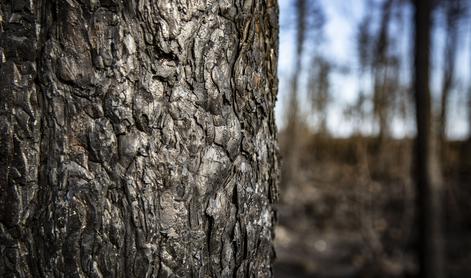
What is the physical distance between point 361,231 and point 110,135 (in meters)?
6.98

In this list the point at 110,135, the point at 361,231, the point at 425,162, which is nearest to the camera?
the point at 110,135

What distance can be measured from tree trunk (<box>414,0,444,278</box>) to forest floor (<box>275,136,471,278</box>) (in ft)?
3.48

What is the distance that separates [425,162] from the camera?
15.6 ft

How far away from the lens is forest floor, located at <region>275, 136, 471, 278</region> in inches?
251

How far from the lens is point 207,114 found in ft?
2.68

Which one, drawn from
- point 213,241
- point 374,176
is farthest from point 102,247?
point 374,176

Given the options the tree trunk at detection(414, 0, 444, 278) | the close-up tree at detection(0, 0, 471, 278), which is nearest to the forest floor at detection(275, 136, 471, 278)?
the tree trunk at detection(414, 0, 444, 278)

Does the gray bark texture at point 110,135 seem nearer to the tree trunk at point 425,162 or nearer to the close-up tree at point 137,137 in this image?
the close-up tree at point 137,137

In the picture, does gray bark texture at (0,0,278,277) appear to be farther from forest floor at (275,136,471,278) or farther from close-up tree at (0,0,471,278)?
forest floor at (275,136,471,278)

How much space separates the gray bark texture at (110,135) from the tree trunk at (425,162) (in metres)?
4.44

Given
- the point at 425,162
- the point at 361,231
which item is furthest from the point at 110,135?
the point at 361,231

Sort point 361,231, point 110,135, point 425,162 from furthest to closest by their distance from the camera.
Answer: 1. point 361,231
2. point 425,162
3. point 110,135

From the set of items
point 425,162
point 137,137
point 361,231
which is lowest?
point 361,231

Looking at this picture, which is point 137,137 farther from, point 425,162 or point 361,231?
point 361,231
